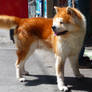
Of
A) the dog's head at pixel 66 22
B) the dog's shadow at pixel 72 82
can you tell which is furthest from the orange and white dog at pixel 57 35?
the dog's shadow at pixel 72 82

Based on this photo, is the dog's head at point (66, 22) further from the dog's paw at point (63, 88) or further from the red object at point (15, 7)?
the red object at point (15, 7)

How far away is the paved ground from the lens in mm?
5453

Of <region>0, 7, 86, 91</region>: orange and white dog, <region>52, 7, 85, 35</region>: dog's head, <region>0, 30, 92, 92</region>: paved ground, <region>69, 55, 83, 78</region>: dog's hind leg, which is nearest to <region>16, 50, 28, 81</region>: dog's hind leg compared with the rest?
<region>0, 7, 86, 91</region>: orange and white dog

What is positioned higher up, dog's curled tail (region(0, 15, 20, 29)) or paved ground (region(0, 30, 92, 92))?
dog's curled tail (region(0, 15, 20, 29))

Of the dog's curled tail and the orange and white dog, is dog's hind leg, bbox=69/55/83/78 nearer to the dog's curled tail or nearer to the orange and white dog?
the orange and white dog

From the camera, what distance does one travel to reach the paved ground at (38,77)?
215 inches

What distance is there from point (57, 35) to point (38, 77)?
1382 mm

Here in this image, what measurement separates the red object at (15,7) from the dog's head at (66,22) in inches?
196

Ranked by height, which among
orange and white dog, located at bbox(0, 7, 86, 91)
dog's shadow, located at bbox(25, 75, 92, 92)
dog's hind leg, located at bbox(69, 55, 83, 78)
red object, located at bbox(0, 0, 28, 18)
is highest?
red object, located at bbox(0, 0, 28, 18)

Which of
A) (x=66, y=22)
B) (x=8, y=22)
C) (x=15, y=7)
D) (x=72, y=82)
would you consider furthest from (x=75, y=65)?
(x=15, y=7)

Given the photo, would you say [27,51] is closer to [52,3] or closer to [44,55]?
[44,55]

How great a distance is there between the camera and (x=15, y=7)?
32.6ft

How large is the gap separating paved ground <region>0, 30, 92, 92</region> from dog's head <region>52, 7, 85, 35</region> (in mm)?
1097

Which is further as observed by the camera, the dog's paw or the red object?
the red object
